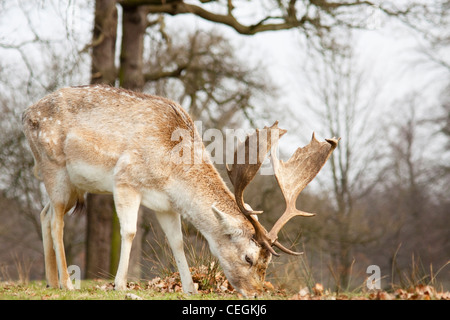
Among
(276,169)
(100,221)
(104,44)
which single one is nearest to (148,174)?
(276,169)

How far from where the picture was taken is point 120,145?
264 inches

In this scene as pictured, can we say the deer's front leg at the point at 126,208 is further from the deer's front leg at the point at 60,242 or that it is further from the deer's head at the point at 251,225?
the deer's head at the point at 251,225

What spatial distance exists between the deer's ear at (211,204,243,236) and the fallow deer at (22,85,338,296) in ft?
0.04

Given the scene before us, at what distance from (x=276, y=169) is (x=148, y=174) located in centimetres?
162

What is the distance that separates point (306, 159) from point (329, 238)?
11853 mm

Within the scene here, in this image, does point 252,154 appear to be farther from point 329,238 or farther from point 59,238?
point 329,238

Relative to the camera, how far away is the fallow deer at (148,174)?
603 centimetres

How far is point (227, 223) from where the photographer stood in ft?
19.7

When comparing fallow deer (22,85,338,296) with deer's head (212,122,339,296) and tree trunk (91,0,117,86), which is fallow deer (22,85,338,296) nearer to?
deer's head (212,122,339,296)

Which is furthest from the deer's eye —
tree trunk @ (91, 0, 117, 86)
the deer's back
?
tree trunk @ (91, 0, 117, 86)

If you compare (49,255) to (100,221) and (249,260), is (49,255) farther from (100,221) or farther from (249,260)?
(100,221)

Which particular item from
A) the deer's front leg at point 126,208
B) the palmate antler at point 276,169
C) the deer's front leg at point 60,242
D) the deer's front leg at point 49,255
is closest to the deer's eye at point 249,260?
the palmate antler at point 276,169

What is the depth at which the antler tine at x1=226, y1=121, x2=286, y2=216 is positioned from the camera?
19.7 feet

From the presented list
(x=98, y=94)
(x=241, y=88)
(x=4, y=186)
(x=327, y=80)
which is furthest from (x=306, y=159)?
(x=327, y=80)
